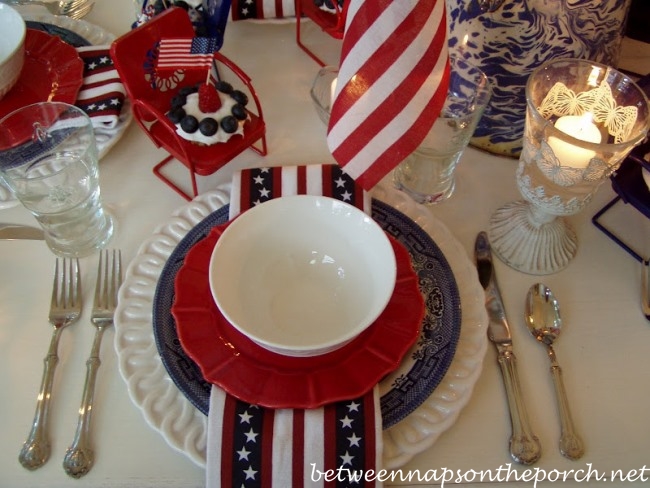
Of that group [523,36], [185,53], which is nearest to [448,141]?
[523,36]

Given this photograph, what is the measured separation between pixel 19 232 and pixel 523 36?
72 centimetres

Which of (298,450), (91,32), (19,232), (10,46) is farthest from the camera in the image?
(91,32)

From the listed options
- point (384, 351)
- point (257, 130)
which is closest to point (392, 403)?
point (384, 351)

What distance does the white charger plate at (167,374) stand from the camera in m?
0.61

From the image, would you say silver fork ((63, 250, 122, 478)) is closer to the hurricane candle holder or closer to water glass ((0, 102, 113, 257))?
water glass ((0, 102, 113, 257))

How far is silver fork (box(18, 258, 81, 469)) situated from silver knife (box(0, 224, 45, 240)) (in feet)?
0.21

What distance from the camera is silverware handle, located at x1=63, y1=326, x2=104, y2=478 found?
23.9 inches

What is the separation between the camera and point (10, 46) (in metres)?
0.89

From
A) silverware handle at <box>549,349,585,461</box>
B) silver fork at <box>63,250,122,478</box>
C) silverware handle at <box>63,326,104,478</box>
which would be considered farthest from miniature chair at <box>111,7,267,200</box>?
silverware handle at <box>549,349,585,461</box>

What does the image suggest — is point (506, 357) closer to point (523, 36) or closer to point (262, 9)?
point (523, 36)

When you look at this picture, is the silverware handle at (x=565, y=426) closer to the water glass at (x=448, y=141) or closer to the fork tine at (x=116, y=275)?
the water glass at (x=448, y=141)

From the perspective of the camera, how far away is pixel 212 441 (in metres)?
0.58

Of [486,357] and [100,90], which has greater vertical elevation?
[100,90]

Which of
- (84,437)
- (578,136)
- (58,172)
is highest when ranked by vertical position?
(578,136)
